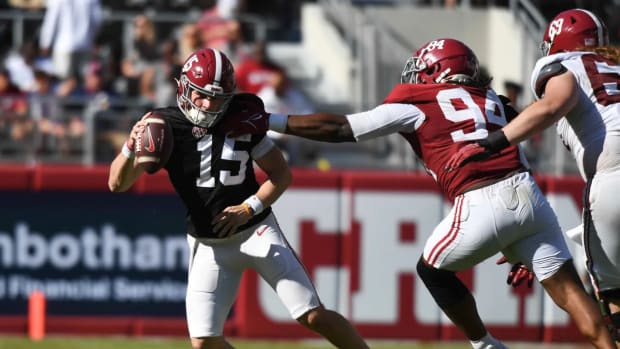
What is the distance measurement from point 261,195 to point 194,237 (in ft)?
1.57

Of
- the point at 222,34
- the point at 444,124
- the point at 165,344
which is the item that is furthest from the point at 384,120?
the point at 222,34

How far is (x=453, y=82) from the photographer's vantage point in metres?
6.96

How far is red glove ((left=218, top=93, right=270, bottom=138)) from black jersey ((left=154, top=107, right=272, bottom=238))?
0.07m

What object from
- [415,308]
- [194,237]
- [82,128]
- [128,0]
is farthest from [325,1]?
[194,237]

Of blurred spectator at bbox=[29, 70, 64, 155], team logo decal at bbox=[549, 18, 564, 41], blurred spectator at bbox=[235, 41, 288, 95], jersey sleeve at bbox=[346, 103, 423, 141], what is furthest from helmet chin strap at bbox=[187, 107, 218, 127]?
blurred spectator at bbox=[235, 41, 288, 95]

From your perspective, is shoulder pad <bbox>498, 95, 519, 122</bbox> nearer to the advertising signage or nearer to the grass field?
the grass field

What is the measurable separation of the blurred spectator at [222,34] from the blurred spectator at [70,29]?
47.5 inches

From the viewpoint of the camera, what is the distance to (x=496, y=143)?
21.0 ft

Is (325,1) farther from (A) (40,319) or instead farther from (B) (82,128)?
(A) (40,319)

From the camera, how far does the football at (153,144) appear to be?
→ 6.81 metres

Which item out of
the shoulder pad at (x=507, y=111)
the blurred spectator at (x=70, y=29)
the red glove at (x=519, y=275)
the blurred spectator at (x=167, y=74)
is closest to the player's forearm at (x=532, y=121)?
the shoulder pad at (x=507, y=111)

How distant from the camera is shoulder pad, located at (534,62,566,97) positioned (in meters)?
6.75

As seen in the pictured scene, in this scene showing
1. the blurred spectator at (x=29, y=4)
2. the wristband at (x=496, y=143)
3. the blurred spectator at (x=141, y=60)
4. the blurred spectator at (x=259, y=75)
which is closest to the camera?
the wristband at (x=496, y=143)

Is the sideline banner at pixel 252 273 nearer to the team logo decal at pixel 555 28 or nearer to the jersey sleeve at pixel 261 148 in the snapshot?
the jersey sleeve at pixel 261 148
